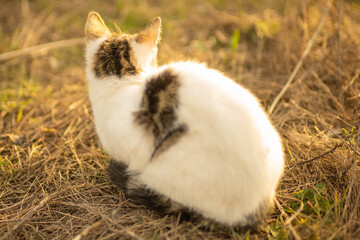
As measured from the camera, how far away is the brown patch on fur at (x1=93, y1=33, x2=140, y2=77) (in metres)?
1.99

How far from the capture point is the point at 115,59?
6.57ft

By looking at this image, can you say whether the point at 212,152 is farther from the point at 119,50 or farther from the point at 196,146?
the point at 119,50

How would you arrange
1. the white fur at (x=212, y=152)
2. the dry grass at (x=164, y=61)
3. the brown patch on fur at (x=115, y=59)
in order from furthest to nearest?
the brown patch on fur at (x=115, y=59), the dry grass at (x=164, y=61), the white fur at (x=212, y=152)

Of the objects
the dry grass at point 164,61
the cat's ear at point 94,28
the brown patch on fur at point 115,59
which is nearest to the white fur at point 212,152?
the dry grass at point 164,61

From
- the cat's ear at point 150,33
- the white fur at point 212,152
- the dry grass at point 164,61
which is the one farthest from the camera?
the cat's ear at point 150,33

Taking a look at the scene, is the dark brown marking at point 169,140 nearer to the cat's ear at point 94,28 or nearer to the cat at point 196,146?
the cat at point 196,146

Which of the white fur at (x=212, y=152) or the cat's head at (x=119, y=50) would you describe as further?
the cat's head at (x=119, y=50)

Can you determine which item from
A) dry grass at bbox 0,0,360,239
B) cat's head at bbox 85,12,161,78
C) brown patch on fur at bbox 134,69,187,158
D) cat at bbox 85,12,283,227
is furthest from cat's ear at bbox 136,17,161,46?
dry grass at bbox 0,0,360,239

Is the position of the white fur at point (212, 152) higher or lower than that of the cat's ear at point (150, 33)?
lower

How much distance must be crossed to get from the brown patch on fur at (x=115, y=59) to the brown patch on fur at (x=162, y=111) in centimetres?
45

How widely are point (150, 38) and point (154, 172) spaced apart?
44.9 inches

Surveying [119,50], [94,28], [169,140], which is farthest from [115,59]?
[169,140]

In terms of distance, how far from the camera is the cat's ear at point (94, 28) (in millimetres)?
2229

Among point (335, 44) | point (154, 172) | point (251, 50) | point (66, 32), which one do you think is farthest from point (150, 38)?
point (66, 32)
